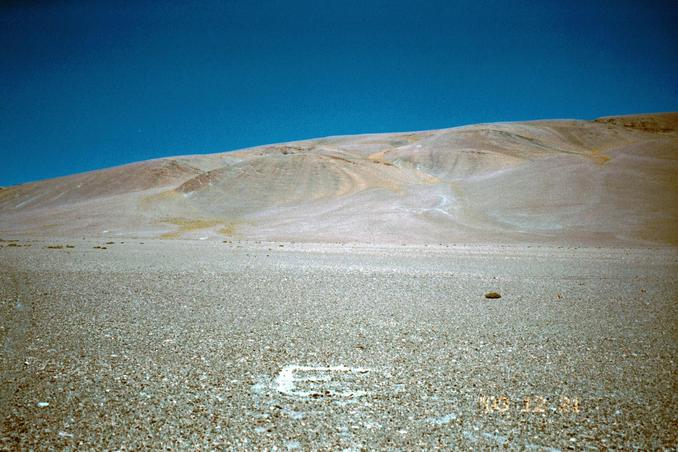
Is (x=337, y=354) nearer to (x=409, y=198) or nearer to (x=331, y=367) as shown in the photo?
(x=331, y=367)

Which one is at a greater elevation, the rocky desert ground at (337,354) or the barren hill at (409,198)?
the barren hill at (409,198)

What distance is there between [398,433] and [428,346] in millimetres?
2632

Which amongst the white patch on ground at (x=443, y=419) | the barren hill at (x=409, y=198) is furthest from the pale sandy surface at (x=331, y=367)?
the barren hill at (x=409, y=198)

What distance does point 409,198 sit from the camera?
176ft

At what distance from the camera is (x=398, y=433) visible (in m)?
3.77

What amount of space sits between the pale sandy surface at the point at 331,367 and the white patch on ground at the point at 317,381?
3 centimetres

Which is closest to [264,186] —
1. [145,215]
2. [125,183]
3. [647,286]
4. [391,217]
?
[145,215]

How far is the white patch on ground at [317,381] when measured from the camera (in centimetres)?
459

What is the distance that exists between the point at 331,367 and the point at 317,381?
19.6 inches

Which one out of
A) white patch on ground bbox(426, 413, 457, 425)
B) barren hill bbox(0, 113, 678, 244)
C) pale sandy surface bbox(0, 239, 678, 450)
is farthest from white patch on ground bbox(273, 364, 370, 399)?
barren hill bbox(0, 113, 678, 244)

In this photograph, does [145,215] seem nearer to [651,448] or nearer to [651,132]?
[651,448]

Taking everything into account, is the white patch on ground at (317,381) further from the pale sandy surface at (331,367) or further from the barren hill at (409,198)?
the barren hill at (409,198)

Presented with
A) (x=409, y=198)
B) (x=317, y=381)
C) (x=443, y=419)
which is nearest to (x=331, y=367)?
(x=317, y=381)

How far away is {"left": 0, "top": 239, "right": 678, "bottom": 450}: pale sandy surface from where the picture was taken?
3.76 m
